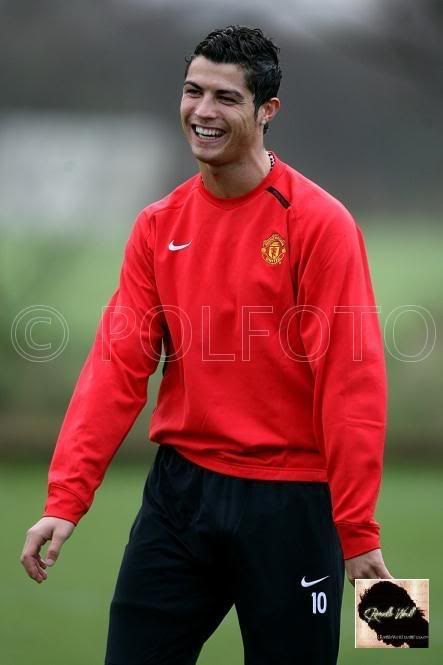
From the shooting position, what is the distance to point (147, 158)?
3873mm

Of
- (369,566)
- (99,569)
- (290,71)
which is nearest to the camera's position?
(369,566)

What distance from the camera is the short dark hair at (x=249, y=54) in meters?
2.01

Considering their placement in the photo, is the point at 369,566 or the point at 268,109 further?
the point at 268,109

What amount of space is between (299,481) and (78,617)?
1370 millimetres

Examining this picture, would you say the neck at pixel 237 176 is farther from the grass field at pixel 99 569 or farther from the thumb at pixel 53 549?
the grass field at pixel 99 569

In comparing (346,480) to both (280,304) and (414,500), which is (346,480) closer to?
(280,304)

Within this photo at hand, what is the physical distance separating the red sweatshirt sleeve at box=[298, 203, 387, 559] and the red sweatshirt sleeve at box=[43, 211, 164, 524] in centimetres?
32

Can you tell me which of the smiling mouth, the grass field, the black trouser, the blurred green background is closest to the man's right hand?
the black trouser

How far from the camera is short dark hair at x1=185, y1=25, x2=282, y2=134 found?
6.59 ft

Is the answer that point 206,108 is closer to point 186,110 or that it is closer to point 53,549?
point 186,110

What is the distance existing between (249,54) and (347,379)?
0.59 metres

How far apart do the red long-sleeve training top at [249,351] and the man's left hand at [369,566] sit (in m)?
0.02

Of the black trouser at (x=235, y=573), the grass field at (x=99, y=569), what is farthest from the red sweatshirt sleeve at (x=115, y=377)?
the grass field at (x=99, y=569)

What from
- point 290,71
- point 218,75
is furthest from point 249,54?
point 290,71
